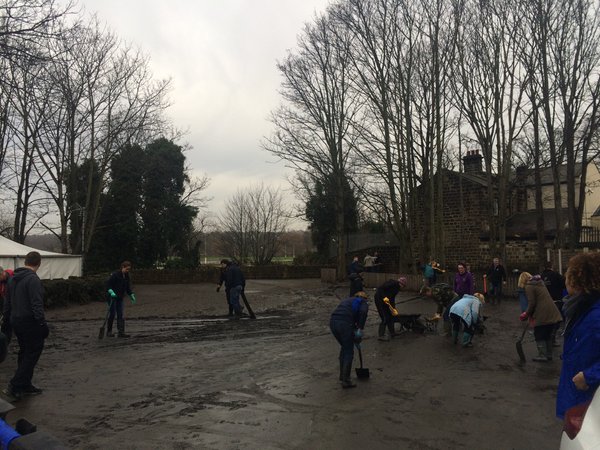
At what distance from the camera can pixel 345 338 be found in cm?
729

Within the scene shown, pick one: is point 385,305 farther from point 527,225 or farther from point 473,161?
point 473,161

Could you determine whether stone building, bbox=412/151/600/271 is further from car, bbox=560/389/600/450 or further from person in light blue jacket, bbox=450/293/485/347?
car, bbox=560/389/600/450

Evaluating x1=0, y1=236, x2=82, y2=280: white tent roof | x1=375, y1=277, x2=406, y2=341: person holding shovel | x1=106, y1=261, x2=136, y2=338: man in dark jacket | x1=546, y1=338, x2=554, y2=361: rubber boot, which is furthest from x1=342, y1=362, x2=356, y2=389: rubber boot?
x1=0, y1=236, x2=82, y2=280: white tent roof

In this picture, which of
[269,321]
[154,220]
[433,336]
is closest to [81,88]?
[154,220]

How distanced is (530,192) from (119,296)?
3321 centimetres

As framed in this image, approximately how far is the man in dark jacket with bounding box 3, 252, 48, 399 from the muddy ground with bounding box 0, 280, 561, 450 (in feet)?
1.22

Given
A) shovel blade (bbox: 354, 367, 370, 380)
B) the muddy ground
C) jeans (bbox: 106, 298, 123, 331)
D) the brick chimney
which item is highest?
the brick chimney

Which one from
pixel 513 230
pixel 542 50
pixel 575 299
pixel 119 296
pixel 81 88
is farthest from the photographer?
pixel 513 230

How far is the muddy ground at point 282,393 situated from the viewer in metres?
5.21

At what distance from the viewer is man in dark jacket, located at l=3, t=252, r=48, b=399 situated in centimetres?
652

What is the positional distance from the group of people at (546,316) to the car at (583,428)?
1.19 ft

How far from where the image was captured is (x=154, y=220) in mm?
36531

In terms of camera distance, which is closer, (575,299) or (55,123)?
(575,299)

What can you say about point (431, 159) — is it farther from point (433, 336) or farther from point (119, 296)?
point (119, 296)
